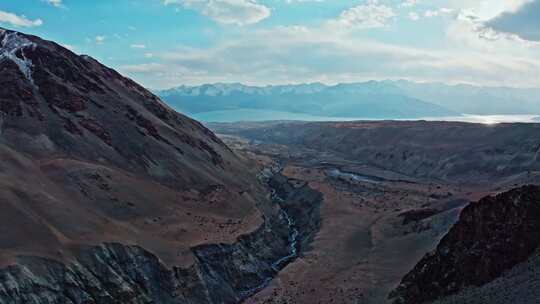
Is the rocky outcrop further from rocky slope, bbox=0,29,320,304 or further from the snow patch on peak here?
the snow patch on peak

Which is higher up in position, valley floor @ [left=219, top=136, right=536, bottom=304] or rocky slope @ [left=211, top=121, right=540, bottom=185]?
rocky slope @ [left=211, top=121, right=540, bottom=185]

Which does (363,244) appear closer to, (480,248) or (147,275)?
(480,248)

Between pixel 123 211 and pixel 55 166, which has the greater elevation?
pixel 55 166

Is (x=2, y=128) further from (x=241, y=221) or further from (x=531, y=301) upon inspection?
(x=531, y=301)

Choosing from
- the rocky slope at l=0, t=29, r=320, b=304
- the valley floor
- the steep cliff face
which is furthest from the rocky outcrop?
the steep cliff face

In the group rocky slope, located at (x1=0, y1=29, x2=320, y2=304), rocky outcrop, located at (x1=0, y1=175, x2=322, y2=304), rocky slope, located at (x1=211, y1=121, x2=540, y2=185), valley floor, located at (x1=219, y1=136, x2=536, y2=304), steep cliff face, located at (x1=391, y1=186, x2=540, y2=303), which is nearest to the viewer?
rocky outcrop, located at (x1=0, y1=175, x2=322, y2=304)

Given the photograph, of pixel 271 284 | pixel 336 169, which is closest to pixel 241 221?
pixel 271 284

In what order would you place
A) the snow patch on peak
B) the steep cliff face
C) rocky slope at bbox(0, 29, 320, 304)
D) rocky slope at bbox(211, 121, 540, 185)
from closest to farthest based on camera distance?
the steep cliff face, rocky slope at bbox(0, 29, 320, 304), the snow patch on peak, rocky slope at bbox(211, 121, 540, 185)
